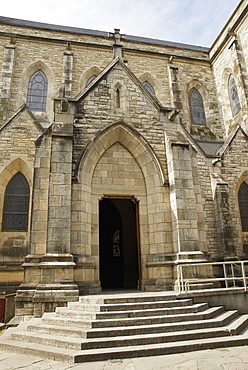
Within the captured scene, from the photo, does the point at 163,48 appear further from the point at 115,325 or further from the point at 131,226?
the point at 115,325

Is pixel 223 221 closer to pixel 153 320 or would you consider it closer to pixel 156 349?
pixel 153 320

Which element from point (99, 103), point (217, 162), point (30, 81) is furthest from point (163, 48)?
point (99, 103)

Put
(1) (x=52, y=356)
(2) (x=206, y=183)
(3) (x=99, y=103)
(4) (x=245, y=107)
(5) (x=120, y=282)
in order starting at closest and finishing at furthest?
(1) (x=52, y=356) → (3) (x=99, y=103) → (5) (x=120, y=282) → (2) (x=206, y=183) → (4) (x=245, y=107)

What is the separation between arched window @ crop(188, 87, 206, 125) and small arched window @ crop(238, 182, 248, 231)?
7.93m

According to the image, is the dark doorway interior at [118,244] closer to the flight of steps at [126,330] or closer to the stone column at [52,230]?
the stone column at [52,230]

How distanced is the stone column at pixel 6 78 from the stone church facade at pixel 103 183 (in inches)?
2.5

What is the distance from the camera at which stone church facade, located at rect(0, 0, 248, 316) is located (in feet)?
28.5

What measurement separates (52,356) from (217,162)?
13.2 metres

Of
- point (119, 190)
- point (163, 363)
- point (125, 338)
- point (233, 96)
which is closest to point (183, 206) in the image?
point (119, 190)

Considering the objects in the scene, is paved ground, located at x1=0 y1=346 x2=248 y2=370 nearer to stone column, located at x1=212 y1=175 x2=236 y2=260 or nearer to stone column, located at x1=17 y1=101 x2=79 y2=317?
stone column, located at x1=17 y1=101 x2=79 y2=317

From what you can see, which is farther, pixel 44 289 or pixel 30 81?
pixel 30 81

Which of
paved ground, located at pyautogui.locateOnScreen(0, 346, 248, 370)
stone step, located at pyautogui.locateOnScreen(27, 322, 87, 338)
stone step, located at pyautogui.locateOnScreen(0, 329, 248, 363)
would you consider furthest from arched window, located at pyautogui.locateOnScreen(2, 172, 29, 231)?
paved ground, located at pyautogui.locateOnScreen(0, 346, 248, 370)

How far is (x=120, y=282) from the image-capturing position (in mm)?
13633

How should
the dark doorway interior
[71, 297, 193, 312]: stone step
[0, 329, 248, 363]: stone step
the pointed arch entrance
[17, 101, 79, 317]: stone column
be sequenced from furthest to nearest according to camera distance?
the dark doorway interior
the pointed arch entrance
[17, 101, 79, 317]: stone column
[71, 297, 193, 312]: stone step
[0, 329, 248, 363]: stone step
